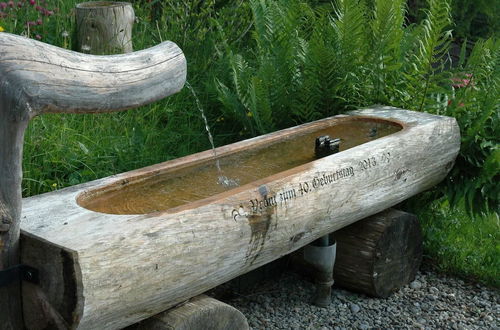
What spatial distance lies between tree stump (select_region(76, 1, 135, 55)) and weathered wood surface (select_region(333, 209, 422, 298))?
201 cm

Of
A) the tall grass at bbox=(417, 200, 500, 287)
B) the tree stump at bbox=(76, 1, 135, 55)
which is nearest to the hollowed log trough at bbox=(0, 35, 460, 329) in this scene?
the tall grass at bbox=(417, 200, 500, 287)

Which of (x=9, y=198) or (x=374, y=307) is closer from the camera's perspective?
(x=9, y=198)

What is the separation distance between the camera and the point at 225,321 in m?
2.88

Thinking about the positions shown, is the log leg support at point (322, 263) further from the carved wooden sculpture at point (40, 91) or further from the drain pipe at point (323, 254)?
the carved wooden sculpture at point (40, 91)

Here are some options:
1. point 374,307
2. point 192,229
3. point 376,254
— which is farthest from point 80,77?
point 374,307

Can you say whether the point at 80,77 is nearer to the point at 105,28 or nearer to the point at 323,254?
the point at 323,254

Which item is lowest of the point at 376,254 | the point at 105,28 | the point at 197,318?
the point at 376,254

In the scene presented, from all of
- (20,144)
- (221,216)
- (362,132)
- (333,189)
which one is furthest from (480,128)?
(20,144)

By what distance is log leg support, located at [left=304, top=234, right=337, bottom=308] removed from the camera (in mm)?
3736

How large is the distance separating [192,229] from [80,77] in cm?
66

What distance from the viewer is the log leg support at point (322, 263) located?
12.3 feet

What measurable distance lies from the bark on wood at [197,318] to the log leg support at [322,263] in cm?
88

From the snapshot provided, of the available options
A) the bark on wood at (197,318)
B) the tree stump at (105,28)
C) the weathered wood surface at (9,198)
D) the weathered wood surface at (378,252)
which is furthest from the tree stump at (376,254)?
the tree stump at (105,28)

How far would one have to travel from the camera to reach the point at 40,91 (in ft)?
7.66
